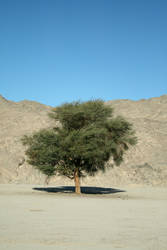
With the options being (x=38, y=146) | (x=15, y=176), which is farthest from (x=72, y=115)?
(x=15, y=176)

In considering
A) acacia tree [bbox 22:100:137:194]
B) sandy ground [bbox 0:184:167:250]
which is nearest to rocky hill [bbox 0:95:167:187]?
acacia tree [bbox 22:100:137:194]

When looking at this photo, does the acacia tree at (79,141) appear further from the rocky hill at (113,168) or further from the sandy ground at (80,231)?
the rocky hill at (113,168)

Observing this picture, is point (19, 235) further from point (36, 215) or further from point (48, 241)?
point (36, 215)

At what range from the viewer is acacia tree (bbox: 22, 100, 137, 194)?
Result: 30328 millimetres

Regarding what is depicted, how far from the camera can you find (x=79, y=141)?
3009 centimetres

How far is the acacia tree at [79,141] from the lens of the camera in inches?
1194

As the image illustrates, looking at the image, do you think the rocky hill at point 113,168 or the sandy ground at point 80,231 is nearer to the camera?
the sandy ground at point 80,231

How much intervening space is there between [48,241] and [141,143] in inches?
2233

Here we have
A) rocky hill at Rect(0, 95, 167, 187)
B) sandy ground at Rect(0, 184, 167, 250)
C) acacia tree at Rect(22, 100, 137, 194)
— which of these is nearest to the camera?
sandy ground at Rect(0, 184, 167, 250)

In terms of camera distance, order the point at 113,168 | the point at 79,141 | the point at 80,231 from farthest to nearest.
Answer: the point at 113,168, the point at 79,141, the point at 80,231

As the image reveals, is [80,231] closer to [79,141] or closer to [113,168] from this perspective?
[79,141]

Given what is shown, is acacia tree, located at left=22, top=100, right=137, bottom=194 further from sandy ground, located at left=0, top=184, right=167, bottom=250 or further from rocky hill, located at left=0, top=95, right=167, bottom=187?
rocky hill, located at left=0, top=95, right=167, bottom=187

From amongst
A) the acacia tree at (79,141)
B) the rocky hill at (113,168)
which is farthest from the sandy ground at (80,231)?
the rocky hill at (113,168)

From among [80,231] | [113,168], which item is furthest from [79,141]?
[113,168]
